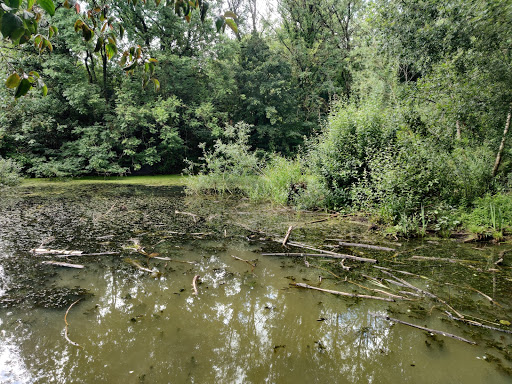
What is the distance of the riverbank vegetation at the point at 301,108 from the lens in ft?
18.0

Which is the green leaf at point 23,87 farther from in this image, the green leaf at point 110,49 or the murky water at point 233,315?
the murky water at point 233,315

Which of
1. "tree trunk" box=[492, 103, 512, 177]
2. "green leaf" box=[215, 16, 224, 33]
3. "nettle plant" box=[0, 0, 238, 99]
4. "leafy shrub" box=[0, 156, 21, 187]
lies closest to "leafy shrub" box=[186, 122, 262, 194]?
"tree trunk" box=[492, 103, 512, 177]

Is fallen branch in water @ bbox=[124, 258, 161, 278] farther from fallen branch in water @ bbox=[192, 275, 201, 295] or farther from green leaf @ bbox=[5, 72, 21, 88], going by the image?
green leaf @ bbox=[5, 72, 21, 88]

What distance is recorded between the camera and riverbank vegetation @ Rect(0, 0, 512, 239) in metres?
5.49

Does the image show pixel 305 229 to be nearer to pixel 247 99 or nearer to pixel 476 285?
pixel 476 285

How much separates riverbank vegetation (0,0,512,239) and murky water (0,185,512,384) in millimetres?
1703

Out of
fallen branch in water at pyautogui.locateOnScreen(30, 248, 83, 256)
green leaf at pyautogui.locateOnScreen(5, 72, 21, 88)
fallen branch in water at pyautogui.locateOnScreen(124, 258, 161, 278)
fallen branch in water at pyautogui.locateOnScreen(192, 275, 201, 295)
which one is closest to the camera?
green leaf at pyautogui.locateOnScreen(5, 72, 21, 88)

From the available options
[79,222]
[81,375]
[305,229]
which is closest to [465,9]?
[305,229]

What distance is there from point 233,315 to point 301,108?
71.1ft

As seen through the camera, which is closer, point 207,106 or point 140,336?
point 140,336

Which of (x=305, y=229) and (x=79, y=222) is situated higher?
(x=79, y=222)

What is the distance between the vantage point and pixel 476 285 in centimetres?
311

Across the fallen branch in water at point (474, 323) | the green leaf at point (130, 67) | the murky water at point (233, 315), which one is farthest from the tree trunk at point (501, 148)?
the green leaf at point (130, 67)

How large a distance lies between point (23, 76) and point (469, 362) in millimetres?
2975
